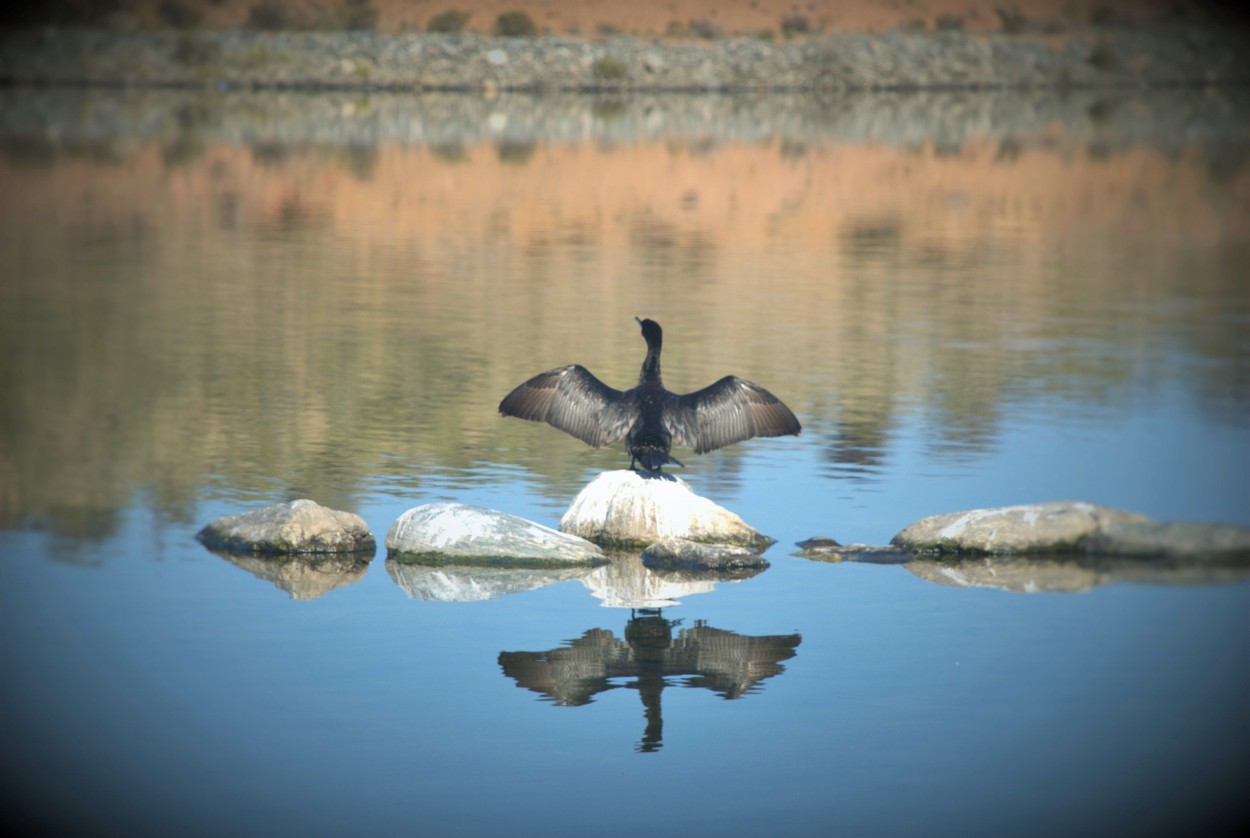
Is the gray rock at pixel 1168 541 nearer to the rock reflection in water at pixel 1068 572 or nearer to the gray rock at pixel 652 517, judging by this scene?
the rock reflection in water at pixel 1068 572

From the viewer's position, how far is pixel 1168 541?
416 inches

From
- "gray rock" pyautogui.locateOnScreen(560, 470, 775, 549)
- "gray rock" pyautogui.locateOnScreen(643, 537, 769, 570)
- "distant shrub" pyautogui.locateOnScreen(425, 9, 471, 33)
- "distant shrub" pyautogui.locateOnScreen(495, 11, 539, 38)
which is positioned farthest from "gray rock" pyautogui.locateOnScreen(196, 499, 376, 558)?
"distant shrub" pyautogui.locateOnScreen(425, 9, 471, 33)

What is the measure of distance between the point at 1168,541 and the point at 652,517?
10.8 feet

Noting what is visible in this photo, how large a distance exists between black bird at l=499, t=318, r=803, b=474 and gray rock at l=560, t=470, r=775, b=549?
0.79 ft

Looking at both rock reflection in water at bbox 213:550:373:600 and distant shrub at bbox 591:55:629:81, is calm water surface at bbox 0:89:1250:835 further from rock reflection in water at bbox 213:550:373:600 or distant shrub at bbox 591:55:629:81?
distant shrub at bbox 591:55:629:81

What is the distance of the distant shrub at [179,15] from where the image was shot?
306ft

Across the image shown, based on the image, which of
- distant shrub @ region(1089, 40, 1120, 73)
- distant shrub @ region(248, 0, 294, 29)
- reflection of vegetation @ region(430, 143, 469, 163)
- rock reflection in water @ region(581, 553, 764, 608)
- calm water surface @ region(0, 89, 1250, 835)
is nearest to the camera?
calm water surface @ region(0, 89, 1250, 835)

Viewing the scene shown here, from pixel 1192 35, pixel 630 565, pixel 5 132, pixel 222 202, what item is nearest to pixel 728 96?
pixel 1192 35

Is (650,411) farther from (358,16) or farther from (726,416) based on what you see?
(358,16)

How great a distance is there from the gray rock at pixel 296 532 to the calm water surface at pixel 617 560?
0.73ft

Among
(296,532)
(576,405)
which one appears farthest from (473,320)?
(296,532)

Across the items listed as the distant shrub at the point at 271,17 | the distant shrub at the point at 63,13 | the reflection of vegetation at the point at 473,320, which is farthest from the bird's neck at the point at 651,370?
the distant shrub at the point at 63,13

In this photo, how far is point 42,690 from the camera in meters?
8.46

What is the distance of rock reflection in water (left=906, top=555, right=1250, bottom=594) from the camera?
1013 centimetres
